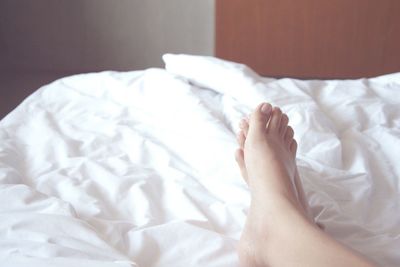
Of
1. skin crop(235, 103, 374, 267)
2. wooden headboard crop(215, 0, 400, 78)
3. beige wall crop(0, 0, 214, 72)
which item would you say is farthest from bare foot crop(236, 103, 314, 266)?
beige wall crop(0, 0, 214, 72)

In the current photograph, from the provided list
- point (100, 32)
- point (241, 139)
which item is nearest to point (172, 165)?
point (241, 139)

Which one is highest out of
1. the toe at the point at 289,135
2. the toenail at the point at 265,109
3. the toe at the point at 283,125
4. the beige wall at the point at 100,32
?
the toenail at the point at 265,109

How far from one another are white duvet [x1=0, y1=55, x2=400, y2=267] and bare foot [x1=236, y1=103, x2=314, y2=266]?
0.14 ft

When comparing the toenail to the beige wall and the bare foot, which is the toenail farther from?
the beige wall

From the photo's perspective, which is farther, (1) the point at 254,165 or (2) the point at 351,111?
(2) the point at 351,111

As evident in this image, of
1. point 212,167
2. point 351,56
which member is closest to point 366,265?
point 212,167

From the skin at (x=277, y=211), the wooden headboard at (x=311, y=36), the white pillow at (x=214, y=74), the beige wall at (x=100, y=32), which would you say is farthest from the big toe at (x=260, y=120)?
the beige wall at (x=100, y=32)

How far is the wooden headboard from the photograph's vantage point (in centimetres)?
231

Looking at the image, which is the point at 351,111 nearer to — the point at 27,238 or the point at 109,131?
the point at 109,131

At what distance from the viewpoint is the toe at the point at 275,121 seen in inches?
36.2

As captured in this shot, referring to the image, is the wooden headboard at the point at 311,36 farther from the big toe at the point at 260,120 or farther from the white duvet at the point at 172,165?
the big toe at the point at 260,120

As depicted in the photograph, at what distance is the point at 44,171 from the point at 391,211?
658mm

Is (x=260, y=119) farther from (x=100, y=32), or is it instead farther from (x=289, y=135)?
(x=100, y=32)

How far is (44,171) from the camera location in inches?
36.6
